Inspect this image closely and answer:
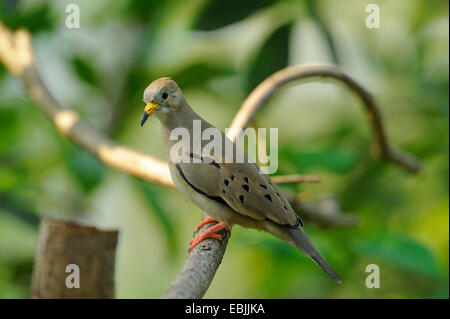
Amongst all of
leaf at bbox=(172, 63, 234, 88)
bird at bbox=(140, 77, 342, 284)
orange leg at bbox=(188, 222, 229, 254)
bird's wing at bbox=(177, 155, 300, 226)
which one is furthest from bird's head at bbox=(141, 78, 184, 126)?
leaf at bbox=(172, 63, 234, 88)

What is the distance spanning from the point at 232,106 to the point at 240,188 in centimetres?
246

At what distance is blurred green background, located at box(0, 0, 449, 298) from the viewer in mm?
4008

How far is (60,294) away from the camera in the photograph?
2.90 metres

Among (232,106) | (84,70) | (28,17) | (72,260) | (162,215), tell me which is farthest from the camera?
(232,106)

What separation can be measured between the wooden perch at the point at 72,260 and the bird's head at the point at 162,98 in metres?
0.73

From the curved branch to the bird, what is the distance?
1.55 ft

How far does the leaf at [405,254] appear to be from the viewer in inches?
128

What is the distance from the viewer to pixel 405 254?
10.8 ft

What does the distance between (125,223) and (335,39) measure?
9.18ft

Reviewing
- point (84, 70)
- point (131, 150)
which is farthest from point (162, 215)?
point (84, 70)

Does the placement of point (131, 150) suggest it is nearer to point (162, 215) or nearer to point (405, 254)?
point (162, 215)
